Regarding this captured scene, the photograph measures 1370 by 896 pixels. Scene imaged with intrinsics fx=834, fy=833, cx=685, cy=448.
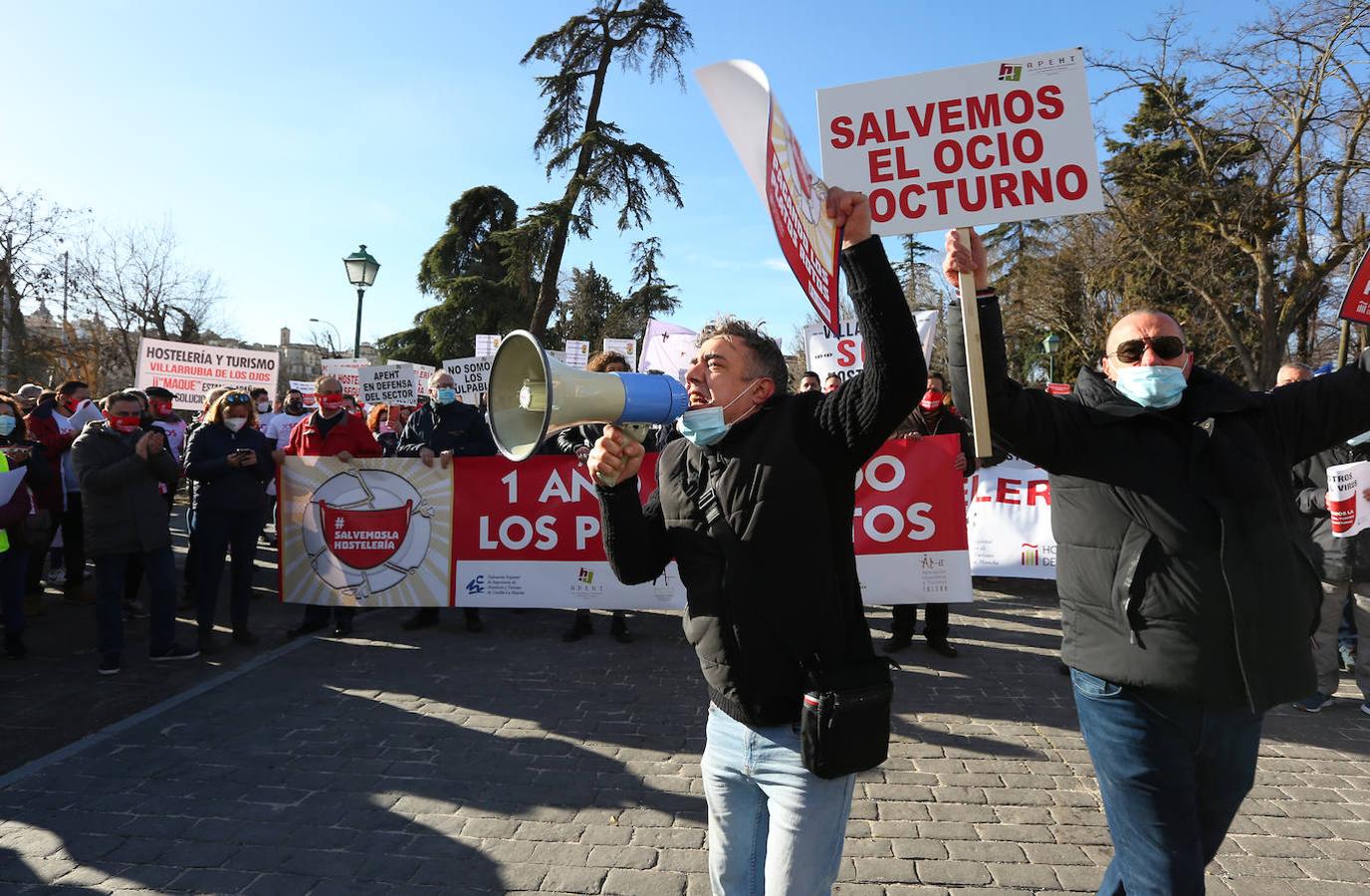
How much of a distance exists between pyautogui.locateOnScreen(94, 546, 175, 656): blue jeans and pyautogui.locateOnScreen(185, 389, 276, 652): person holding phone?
0.27m

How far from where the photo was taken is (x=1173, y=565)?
208cm

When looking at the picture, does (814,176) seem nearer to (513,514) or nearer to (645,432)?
(645,432)

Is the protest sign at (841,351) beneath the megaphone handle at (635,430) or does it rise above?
above

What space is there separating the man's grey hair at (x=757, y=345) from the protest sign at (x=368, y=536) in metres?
5.21

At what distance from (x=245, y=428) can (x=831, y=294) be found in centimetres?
588

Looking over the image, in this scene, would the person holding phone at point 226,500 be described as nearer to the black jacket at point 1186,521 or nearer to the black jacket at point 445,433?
the black jacket at point 445,433

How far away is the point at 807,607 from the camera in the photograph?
1.97 metres

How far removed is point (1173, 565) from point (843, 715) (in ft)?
3.06

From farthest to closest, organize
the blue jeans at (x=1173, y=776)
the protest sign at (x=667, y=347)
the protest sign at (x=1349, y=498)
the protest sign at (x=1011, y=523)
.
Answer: the protest sign at (x=667, y=347), the protest sign at (x=1011, y=523), the protest sign at (x=1349, y=498), the blue jeans at (x=1173, y=776)

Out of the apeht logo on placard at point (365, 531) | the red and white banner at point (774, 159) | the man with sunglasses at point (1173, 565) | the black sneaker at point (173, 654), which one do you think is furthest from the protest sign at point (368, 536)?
the man with sunglasses at point (1173, 565)

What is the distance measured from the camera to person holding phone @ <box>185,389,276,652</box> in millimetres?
6371

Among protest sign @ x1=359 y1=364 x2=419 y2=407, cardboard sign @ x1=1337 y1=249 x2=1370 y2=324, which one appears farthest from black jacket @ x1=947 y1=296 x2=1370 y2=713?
protest sign @ x1=359 y1=364 x2=419 y2=407

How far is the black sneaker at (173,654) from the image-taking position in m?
6.06

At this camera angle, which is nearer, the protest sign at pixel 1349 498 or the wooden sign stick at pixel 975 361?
the wooden sign stick at pixel 975 361
